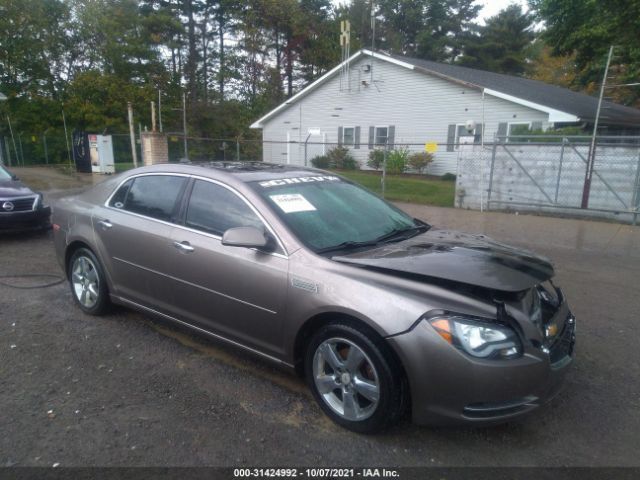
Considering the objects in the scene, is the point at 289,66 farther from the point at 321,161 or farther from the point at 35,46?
the point at 35,46

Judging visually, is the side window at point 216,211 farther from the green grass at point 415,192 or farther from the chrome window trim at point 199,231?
the green grass at point 415,192

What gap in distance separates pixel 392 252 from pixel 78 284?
3.24m

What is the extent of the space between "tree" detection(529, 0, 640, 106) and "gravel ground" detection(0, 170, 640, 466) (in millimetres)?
19982

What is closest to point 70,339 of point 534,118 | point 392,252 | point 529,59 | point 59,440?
point 59,440

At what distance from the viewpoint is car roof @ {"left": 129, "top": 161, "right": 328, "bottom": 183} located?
12.4 feet

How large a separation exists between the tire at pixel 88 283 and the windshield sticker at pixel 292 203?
1996 mm

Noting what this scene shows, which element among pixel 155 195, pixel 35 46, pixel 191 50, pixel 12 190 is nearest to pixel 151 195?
pixel 155 195

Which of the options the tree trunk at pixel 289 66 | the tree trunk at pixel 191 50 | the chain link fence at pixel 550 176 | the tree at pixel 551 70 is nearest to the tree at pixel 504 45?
the tree at pixel 551 70

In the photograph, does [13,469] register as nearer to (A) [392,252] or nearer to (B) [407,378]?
(B) [407,378]

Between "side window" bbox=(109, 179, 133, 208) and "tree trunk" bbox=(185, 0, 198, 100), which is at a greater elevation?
"tree trunk" bbox=(185, 0, 198, 100)

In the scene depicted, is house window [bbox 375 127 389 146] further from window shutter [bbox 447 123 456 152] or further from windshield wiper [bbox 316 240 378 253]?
windshield wiper [bbox 316 240 378 253]

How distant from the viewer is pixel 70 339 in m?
4.15

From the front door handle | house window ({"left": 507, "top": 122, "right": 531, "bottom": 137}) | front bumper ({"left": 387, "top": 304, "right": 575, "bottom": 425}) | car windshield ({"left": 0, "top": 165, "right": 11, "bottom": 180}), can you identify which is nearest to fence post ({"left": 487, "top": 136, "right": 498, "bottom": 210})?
house window ({"left": 507, "top": 122, "right": 531, "bottom": 137})

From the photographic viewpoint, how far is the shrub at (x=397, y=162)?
21.1m
